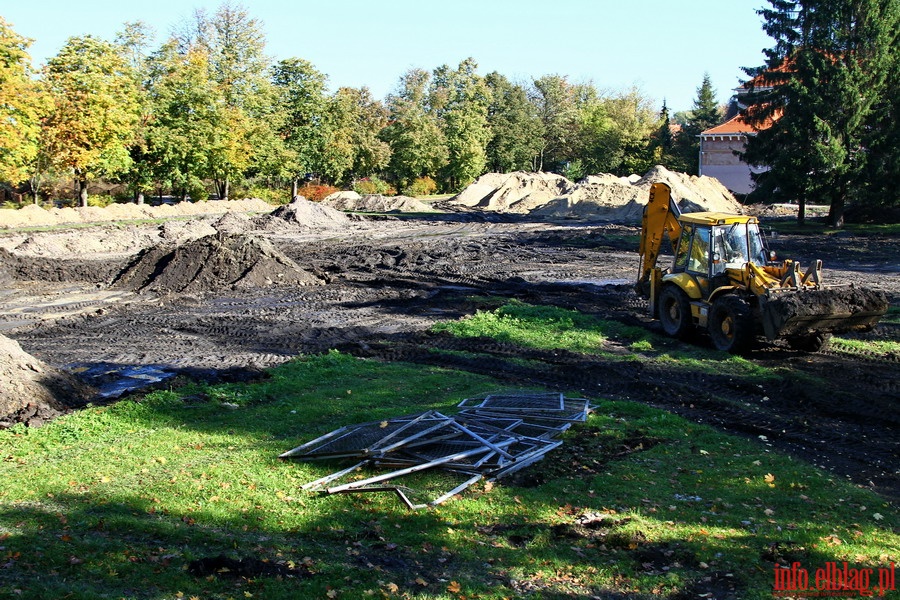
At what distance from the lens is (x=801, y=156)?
36781mm

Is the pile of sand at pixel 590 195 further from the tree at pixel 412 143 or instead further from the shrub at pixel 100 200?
the shrub at pixel 100 200

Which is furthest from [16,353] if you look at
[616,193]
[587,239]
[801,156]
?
[616,193]

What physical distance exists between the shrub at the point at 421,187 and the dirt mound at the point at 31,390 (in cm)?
5686

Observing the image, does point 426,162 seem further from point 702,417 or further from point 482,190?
point 702,417

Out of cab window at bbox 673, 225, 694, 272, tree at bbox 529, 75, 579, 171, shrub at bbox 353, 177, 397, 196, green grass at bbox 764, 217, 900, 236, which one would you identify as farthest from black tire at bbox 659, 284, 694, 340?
tree at bbox 529, 75, 579, 171

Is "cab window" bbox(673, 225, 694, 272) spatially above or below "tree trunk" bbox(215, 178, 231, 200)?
below

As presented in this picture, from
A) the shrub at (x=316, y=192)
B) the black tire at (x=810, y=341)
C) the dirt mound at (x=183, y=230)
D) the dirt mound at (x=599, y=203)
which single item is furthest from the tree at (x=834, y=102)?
the shrub at (x=316, y=192)

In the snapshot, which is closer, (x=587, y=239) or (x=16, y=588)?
(x=16, y=588)

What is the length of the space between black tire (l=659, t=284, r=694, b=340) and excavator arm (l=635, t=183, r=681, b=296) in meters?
0.97

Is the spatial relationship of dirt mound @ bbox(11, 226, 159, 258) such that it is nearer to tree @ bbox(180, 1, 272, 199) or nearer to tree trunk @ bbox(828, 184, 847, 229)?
tree @ bbox(180, 1, 272, 199)

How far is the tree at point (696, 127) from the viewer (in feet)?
226

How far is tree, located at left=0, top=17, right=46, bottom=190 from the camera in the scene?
31109 mm

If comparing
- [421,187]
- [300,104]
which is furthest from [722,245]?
[421,187]

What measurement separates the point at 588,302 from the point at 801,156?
71.2 ft
